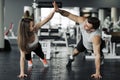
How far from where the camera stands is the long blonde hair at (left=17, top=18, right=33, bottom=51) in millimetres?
4984

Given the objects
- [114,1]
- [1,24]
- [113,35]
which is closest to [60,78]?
[113,35]

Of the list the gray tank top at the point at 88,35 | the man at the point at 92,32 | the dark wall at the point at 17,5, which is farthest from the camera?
the dark wall at the point at 17,5

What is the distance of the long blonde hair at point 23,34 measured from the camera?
4984mm

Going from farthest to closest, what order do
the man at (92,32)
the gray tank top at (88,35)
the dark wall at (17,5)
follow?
the dark wall at (17,5) < the gray tank top at (88,35) < the man at (92,32)

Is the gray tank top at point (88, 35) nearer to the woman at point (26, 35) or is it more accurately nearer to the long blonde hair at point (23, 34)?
the woman at point (26, 35)

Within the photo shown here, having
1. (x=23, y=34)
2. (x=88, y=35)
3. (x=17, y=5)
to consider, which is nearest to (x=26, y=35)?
(x=23, y=34)

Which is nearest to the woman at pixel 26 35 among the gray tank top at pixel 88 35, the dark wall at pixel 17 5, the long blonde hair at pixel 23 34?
the long blonde hair at pixel 23 34

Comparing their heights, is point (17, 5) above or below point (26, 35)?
above

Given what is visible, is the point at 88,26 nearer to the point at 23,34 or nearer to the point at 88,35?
the point at 88,35

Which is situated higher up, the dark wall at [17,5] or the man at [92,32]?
the dark wall at [17,5]

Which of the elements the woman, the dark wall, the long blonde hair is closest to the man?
the woman

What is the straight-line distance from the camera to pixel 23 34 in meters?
5.04

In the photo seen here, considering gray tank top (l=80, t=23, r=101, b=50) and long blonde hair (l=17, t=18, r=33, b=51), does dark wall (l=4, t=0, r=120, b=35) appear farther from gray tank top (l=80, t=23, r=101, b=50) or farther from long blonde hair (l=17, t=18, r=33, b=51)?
long blonde hair (l=17, t=18, r=33, b=51)

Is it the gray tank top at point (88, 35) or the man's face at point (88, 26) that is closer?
the man's face at point (88, 26)
